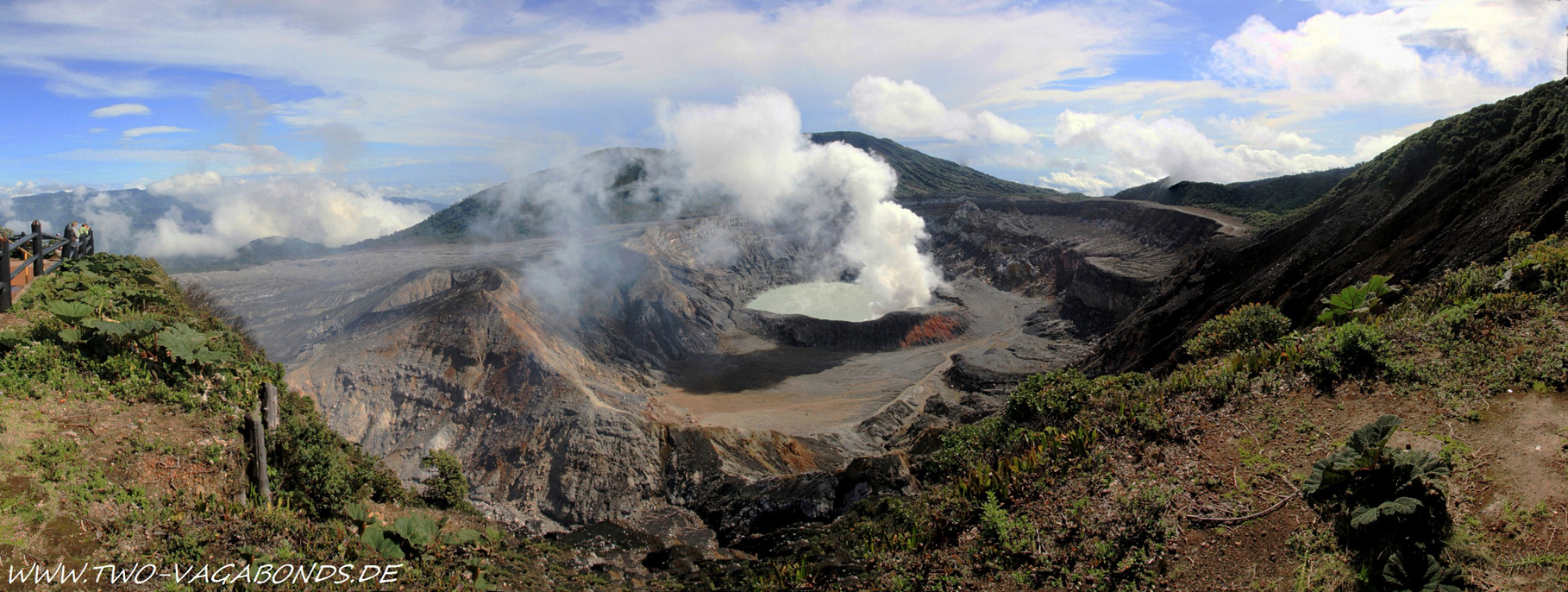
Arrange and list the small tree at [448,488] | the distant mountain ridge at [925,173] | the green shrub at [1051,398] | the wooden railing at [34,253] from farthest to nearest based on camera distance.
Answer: the distant mountain ridge at [925,173] → the small tree at [448,488] → the green shrub at [1051,398] → the wooden railing at [34,253]

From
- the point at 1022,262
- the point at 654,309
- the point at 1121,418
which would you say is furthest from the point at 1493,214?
the point at 1022,262

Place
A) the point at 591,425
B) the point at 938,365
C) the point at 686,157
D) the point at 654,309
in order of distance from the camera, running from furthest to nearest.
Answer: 1. the point at 686,157
2. the point at 654,309
3. the point at 938,365
4. the point at 591,425

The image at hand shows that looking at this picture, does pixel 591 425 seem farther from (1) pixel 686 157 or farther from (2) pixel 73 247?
(1) pixel 686 157

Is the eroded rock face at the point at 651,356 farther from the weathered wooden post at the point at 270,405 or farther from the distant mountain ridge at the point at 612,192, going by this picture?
the distant mountain ridge at the point at 612,192

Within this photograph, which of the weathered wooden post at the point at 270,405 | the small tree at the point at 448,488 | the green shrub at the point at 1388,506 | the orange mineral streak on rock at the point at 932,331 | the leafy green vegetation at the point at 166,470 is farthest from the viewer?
the orange mineral streak on rock at the point at 932,331

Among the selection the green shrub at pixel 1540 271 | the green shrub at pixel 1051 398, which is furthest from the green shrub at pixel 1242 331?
the green shrub at pixel 1540 271

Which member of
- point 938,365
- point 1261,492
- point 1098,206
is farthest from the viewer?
point 1098,206

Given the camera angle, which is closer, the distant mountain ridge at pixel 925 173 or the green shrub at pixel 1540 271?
the green shrub at pixel 1540 271
